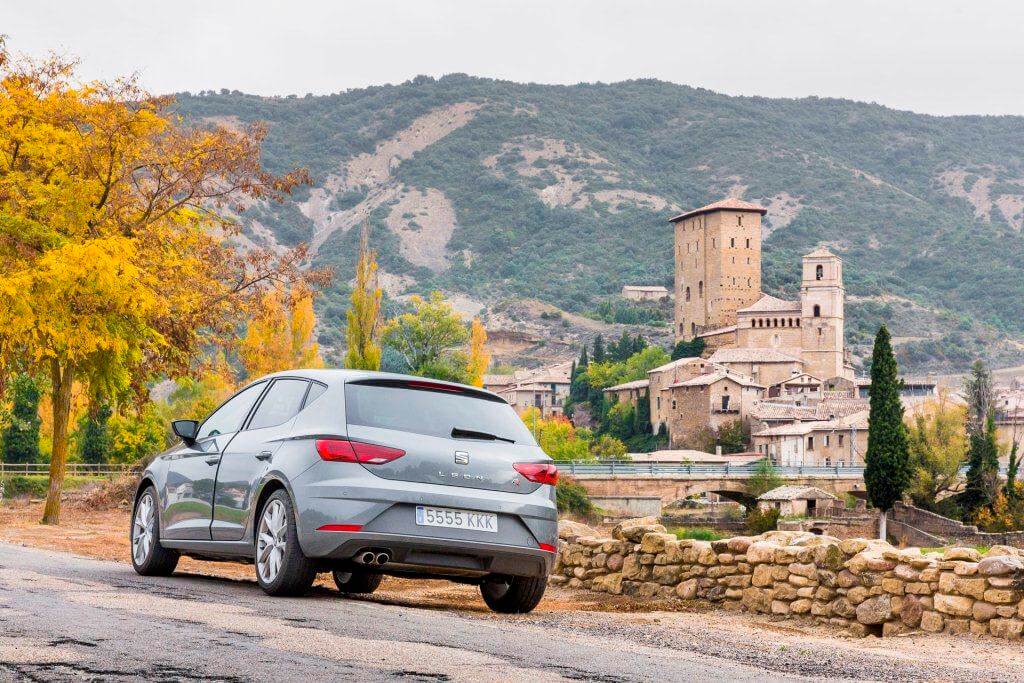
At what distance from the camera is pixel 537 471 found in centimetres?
826

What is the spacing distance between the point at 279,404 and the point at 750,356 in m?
122

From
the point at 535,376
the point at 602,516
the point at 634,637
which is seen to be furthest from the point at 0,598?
the point at 535,376

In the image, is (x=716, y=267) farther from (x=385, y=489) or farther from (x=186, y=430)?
(x=385, y=489)

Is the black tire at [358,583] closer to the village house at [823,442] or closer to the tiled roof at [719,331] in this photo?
the village house at [823,442]

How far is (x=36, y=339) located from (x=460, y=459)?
1205cm

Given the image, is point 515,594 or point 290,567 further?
point 515,594

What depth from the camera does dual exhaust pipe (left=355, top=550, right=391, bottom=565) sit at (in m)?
7.72

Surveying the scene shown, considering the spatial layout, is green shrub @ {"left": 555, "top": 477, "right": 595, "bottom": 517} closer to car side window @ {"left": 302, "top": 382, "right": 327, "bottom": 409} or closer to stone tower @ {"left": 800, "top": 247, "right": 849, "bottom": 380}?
car side window @ {"left": 302, "top": 382, "right": 327, "bottom": 409}

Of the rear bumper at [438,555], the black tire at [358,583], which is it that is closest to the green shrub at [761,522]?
the black tire at [358,583]

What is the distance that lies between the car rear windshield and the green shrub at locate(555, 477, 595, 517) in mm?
53416

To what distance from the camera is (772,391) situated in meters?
123

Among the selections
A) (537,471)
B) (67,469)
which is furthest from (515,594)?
(67,469)

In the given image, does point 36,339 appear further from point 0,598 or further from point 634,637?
point 634,637

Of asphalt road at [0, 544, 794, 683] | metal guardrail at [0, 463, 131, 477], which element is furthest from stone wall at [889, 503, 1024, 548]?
asphalt road at [0, 544, 794, 683]
